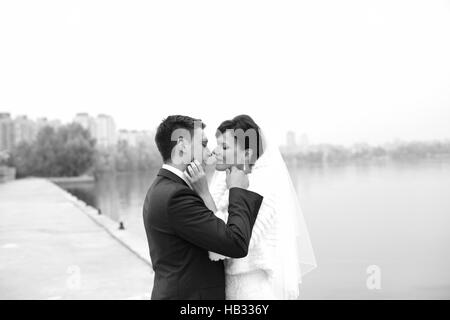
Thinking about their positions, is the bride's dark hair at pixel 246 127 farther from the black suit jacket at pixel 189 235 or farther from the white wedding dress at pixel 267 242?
the black suit jacket at pixel 189 235

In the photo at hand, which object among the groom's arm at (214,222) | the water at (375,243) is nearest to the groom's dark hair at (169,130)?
the groom's arm at (214,222)

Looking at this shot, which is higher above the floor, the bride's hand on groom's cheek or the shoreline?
the bride's hand on groom's cheek

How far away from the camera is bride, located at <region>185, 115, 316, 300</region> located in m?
Answer: 1.79

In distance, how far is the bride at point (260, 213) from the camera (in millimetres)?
1785

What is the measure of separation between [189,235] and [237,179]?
0.27 metres

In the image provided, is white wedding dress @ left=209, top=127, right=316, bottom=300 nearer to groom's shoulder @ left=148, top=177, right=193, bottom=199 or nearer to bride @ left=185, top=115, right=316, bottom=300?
bride @ left=185, top=115, right=316, bottom=300

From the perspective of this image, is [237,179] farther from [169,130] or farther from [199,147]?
[169,130]

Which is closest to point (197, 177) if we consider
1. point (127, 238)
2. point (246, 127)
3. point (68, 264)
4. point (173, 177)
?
point (173, 177)

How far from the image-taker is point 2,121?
77.0 metres

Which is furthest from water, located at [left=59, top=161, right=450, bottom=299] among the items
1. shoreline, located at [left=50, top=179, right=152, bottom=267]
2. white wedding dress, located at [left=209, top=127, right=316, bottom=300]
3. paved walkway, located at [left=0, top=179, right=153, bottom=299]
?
white wedding dress, located at [left=209, top=127, right=316, bottom=300]

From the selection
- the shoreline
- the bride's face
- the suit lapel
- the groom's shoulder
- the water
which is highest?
the bride's face

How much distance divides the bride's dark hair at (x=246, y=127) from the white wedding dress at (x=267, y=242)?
3 cm
